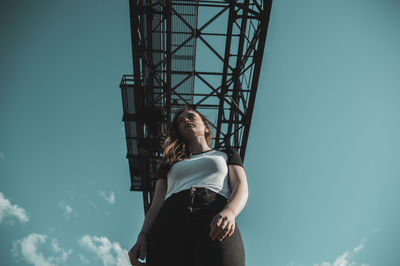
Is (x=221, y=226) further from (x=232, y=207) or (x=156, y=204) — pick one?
(x=156, y=204)

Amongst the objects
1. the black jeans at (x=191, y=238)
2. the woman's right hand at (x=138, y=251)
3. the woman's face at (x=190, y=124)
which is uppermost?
the woman's face at (x=190, y=124)

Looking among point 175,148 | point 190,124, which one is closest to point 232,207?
point 175,148

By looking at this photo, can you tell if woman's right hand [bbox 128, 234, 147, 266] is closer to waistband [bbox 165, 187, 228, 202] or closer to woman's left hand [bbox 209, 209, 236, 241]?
waistband [bbox 165, 187, 228, 202]

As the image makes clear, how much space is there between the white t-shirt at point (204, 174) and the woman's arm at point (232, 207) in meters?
0.05

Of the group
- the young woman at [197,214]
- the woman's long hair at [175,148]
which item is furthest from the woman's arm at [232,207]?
the woman's long hair at [175,148]

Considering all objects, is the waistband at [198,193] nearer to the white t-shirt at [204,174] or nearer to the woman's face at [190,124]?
the white t-shirt at [204,174]

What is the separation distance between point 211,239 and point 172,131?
1.20 meters

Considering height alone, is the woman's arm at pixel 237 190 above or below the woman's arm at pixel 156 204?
above

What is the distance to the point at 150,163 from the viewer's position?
311 inches

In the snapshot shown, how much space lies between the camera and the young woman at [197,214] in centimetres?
132

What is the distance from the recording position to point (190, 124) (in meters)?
2.21

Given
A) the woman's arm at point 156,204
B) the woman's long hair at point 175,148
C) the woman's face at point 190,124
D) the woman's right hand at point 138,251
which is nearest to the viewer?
the woman's right hand at point 138,251

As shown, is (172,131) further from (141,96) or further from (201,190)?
(141,96)

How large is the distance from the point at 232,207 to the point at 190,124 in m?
0.96
